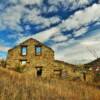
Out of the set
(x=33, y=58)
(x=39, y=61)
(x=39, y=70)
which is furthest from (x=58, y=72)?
(x=33, y=58)

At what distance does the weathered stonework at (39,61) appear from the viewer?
128 feet

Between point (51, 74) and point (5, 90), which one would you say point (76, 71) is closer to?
point (51, 74)

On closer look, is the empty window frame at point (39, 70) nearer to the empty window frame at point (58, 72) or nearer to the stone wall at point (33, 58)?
the stone wall at point (33, 58)

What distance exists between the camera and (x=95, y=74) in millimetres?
38156

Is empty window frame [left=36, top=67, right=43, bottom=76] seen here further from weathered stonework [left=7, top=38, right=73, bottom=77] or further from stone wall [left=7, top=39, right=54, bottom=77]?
stone wall [left=7, top=39, right=54, bottom=77]

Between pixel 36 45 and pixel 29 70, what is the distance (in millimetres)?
4065

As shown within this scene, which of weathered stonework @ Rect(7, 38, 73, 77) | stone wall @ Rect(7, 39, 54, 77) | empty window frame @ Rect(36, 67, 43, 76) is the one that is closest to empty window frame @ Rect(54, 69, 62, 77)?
weathered stonework @ Rect(7, 38, 73, 77)

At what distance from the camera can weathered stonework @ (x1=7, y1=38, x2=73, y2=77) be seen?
39.1 meters

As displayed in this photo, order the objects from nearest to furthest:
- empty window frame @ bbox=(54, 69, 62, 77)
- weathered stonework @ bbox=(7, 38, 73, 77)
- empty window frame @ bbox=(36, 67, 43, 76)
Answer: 1. weathered stonework @ bbox=(7, 38, 73, 77)
2. empty window frame @ bbox=(54, 69, 62, 77)
3. empty window frame @ bbox=(36, 67, 43, 76)

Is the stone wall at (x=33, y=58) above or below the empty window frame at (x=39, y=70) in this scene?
above

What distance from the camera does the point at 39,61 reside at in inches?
1544

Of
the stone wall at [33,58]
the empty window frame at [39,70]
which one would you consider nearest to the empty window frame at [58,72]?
the stone wall at [33,58]

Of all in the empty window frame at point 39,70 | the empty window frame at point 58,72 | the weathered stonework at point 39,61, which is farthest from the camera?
Result: the empty window frame at point 39,70

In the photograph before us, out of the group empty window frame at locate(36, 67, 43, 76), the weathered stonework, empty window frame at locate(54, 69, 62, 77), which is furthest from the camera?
empty window frame at locate(36, 67, 43, 76)
